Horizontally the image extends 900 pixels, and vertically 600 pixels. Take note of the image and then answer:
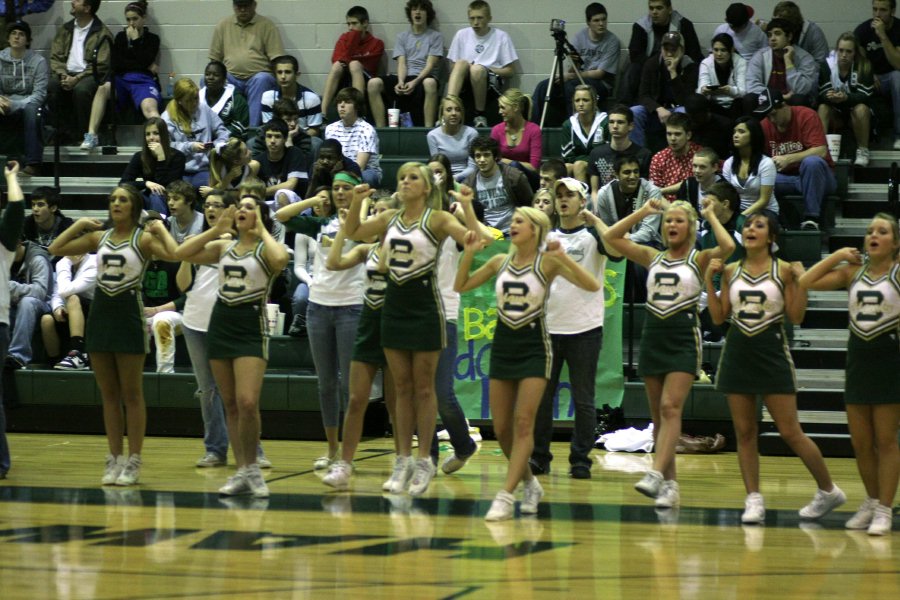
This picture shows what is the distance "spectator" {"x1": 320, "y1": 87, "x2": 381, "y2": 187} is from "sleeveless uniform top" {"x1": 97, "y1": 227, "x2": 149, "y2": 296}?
402 cm

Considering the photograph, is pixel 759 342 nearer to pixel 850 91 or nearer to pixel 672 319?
pixel 672 319

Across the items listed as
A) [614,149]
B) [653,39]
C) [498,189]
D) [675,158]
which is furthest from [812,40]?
[498,189]

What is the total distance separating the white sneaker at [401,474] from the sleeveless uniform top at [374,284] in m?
0.79

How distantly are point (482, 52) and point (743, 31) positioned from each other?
2.36m

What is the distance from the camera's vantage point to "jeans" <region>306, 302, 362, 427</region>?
7.00 meters

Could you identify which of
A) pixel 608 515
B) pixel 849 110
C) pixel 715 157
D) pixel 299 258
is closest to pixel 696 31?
pixel 849 110

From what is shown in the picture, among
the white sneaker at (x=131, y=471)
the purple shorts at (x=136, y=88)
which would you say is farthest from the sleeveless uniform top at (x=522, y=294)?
the purple shorts at (x=136, y=88)

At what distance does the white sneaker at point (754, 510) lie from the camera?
569 cm

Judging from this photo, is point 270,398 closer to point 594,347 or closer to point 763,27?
point 594,347

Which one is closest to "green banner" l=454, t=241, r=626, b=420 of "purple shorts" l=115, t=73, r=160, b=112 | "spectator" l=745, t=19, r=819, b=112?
"spectator" l=745, t=19, r=819, b=112

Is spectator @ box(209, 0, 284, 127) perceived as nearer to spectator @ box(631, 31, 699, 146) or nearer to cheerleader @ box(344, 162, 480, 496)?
spectator @ box(631, 31, 699, 146)

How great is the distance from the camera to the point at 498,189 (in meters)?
9.34

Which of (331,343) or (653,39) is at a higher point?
(653,39)

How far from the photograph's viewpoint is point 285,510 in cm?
584
